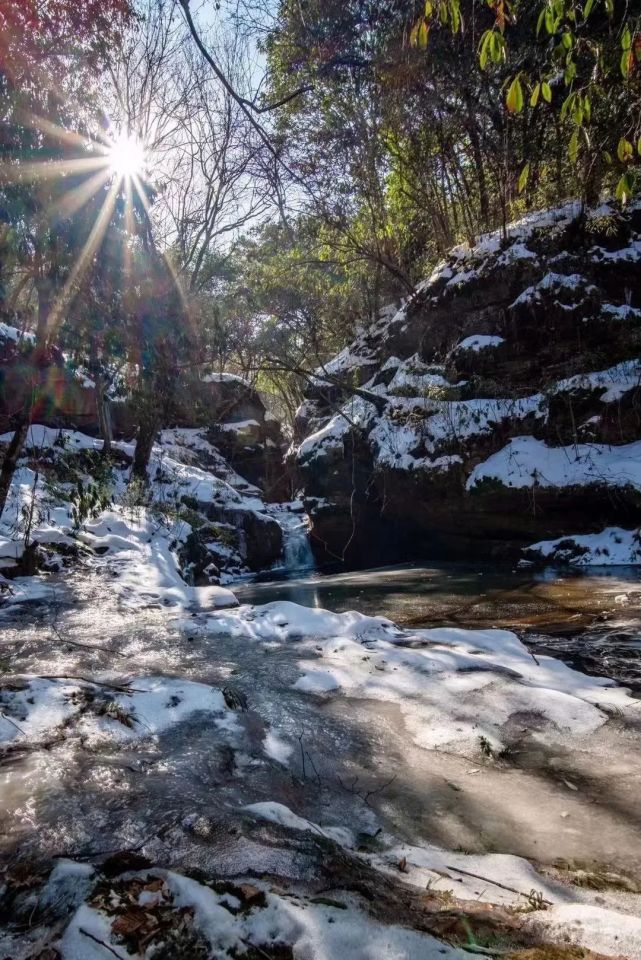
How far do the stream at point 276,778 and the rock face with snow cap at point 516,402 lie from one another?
629 cm

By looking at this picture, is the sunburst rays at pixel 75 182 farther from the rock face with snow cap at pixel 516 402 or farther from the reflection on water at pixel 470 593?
the rock face with snow cap at pixel 516 402

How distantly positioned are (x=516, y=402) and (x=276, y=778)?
1031 cm

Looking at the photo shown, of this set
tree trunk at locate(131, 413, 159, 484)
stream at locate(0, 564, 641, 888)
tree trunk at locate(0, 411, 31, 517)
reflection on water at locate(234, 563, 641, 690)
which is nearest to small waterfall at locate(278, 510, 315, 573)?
reflection on water at locate(234, 563, 641, 690)

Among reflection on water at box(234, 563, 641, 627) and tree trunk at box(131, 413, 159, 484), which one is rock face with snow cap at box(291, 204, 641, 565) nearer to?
reflection on water at box(234, 563, 641, 627)

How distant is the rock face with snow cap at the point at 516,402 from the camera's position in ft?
34.0

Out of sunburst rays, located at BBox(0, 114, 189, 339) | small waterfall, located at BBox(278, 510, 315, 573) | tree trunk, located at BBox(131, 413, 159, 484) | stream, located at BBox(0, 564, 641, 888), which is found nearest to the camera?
stream, located at BBox(0, 564, 641, 888)

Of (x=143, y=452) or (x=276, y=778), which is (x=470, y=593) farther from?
(x=143, y=452)

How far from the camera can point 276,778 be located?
89.1 inches


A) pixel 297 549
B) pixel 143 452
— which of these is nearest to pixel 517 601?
pixel 297 549

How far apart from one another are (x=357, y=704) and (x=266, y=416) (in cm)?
2271

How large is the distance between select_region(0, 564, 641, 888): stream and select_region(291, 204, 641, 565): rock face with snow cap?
6.29m

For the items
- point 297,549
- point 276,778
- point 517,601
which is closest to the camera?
point 276,778

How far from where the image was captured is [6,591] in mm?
5816

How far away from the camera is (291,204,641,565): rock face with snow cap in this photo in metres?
10.4
